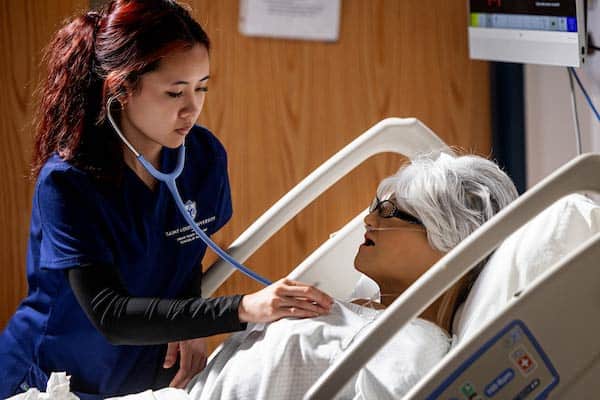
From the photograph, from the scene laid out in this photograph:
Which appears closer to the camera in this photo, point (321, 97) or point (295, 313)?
point (295, 313)

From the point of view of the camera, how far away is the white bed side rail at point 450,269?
1.37 meters

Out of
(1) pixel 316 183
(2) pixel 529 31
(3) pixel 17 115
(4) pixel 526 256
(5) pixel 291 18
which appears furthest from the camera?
(5) pixel 291 18

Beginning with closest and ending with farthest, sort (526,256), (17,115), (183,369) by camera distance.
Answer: (526,256), (183,369), (17,115)

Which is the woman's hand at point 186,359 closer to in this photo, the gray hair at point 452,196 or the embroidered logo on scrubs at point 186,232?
the embroidered logo on scrubs at point 186,232

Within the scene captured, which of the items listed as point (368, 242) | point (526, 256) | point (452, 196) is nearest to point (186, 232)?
point (368, 242)

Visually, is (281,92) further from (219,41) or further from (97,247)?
(97,247)

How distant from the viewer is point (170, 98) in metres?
1.90

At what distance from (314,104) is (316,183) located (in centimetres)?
104

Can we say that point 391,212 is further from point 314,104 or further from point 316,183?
point 314,104

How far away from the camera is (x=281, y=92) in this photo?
3.18 meters

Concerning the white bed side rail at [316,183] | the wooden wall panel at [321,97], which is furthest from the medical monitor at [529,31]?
the white bed side rail at [316,183]

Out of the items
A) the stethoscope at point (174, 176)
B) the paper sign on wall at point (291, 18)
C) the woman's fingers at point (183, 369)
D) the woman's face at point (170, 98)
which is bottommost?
the woman's fingers at point (183, 369)

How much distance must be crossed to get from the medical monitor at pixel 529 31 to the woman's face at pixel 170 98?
1.11 m

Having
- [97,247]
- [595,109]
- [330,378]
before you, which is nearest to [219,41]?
[595,109]
